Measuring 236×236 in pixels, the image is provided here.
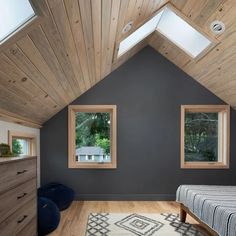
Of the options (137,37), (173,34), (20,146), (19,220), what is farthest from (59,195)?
(173,34)

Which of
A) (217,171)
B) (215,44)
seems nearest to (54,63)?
(215,44)

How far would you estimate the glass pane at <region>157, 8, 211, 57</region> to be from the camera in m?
3.41

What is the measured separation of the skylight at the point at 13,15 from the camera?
158 cm

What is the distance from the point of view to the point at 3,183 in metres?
1.71

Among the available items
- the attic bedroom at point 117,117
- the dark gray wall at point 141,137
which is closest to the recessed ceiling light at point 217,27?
the attic bedroom at point 117,117

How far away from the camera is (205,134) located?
16.0ft

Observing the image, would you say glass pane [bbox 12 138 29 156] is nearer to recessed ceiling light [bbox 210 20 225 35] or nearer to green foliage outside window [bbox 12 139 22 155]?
green foliage outside window [bbox 12 139 22 155]

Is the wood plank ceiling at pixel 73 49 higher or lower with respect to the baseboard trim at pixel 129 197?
higher

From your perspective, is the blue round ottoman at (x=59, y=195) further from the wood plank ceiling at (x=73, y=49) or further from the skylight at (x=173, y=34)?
the skylight at (x=173, y=34)

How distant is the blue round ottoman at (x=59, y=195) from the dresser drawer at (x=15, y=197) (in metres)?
1.51

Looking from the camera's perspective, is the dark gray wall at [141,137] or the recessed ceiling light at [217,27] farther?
the dark gray wall at [141,137]

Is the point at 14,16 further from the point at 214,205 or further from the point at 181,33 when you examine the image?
the point at 181,33

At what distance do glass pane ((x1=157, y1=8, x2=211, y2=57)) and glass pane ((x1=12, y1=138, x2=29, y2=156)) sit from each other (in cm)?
280

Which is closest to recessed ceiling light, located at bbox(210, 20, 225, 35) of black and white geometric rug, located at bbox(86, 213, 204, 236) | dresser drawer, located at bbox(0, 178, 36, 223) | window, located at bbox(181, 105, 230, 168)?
window, located at bbox(181, 105, 230, 168)
